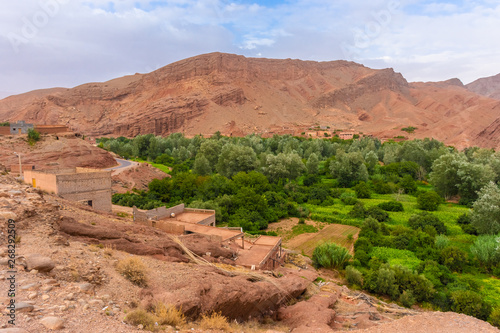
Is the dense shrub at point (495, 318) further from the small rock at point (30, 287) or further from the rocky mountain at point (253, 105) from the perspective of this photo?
the rocky mountain at point (253, 105)

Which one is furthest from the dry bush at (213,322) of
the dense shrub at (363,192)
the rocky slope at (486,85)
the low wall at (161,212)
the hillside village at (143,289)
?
the rocky slope at (486,85)

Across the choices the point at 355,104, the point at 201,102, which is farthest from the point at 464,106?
the point at 201,102

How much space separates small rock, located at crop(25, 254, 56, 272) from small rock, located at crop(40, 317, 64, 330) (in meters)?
1.43

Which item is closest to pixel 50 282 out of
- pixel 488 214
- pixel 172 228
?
pixel 172 228

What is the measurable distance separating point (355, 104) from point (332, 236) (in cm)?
10258

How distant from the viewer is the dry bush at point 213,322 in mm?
5632

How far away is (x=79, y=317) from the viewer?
4.36 m

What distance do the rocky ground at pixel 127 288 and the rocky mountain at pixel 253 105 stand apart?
A: 7394 cm

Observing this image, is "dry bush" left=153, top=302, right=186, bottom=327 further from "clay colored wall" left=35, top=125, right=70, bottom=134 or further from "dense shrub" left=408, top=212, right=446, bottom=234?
"clay colored wall" left=35, top=125, right=70, bottom=134

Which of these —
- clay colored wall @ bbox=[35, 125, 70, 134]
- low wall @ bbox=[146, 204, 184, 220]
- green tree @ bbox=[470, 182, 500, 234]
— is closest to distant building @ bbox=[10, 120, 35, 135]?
clay colored wall @ bbox=[35, 125, 70, 134]

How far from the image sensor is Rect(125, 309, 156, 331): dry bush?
4.72m

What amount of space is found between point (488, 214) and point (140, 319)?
23.5 meters

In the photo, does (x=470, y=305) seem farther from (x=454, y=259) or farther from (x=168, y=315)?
(x=168, y=315)

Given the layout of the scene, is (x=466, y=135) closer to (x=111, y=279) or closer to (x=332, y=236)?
(x=332, y=236)
